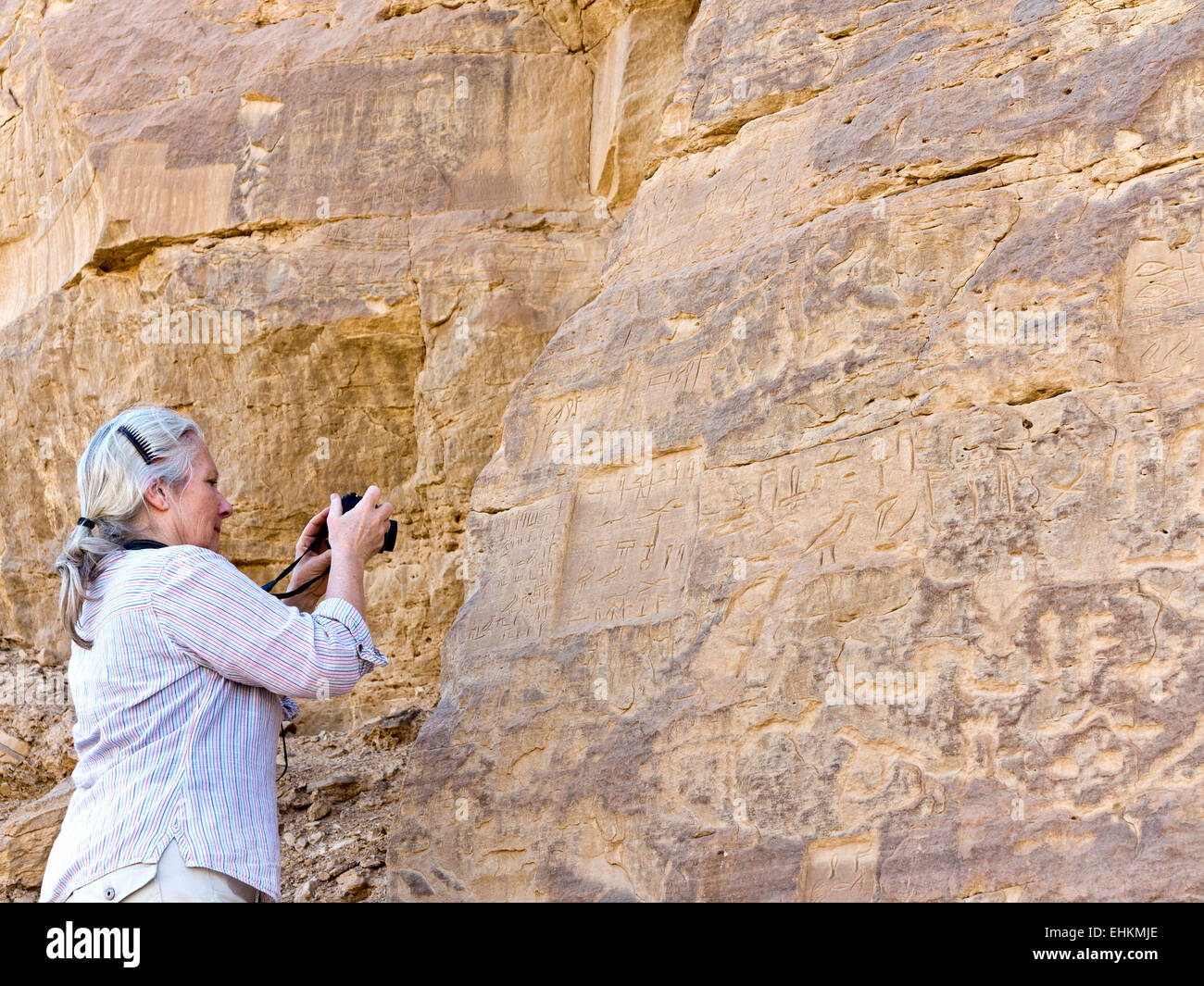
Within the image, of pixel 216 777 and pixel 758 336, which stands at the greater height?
pixel 758 336

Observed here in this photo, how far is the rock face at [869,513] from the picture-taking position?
363cm

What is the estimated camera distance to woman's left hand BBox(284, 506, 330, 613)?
3.83 metres

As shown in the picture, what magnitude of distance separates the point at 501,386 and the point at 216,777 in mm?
3887

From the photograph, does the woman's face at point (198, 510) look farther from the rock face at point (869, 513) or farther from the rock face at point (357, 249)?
the rock face at point (357, 249)

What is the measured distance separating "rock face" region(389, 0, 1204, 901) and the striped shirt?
1409mm

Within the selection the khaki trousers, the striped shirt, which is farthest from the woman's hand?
the khaki trousers

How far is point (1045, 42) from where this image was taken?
4422 mm

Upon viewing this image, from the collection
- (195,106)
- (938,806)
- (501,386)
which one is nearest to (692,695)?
(938,806)

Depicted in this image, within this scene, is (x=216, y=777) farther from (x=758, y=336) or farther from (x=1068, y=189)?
(x=1068, y=189)

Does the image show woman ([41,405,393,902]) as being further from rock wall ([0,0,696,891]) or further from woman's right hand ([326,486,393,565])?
rock wall ([0,0,696,891])

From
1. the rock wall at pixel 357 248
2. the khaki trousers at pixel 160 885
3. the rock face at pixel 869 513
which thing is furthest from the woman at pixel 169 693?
the rock wall at pixel 357 248

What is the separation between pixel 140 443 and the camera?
10.9 ft

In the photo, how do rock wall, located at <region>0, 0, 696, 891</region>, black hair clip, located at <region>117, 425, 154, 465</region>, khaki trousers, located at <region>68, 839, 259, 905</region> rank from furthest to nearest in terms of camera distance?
rock wall, located at <region>0, 0, 696, 891</region> < black hair clip, located at <region>117, 425, 154, 465</region> < khaki trousers, located at <region>68, 839, 259, 905</region>

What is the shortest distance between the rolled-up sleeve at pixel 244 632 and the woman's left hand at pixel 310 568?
655 millimetres
